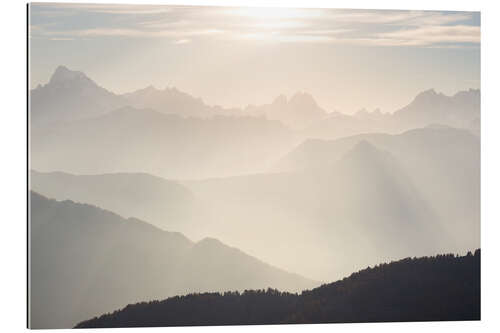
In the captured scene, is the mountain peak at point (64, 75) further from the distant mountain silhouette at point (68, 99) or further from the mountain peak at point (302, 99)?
the mountain peak at point (302, 99)

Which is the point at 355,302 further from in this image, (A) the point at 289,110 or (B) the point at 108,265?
(B) the point at 108,265

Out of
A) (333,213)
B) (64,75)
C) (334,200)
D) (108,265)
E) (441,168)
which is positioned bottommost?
(108,265)

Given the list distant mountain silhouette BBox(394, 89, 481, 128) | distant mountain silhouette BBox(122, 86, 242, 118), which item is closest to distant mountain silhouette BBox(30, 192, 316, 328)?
distant mountain silhouette BBox(122, 86, 242, 118)

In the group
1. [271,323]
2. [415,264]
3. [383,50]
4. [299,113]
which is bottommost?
[271,323]

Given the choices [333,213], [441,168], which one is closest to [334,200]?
[333,213]

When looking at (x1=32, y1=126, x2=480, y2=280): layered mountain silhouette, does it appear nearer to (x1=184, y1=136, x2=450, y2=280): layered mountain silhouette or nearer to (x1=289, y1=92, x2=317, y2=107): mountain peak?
(x1=184, y1=136, x2=450, y2=280): layered mountain silhouette
